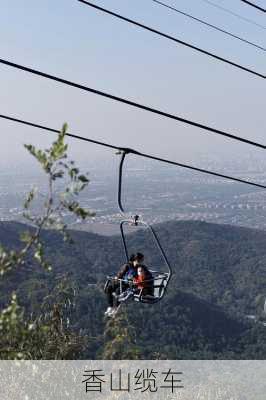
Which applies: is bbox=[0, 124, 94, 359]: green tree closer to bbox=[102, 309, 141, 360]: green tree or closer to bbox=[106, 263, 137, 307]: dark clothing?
bbox=[106, 263, 137, 307]: dark clothing

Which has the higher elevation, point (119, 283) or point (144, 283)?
point (144, 283)

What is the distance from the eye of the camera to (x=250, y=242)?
180625 millimetres

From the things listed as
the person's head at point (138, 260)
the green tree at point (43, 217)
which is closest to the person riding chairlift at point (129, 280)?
the person's head at point (138, 260)

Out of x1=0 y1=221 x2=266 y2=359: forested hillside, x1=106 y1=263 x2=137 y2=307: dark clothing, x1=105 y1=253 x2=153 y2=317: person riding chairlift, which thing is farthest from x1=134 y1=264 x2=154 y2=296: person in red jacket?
x1=0 y1=221 x2=266 y2=359: forested hillside

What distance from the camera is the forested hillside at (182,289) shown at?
71.5 meters

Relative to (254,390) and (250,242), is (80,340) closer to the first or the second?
(254,390)

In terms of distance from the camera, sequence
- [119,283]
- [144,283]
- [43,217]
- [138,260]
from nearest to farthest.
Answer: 1. [43,217]
2. [144,283]
3. [138,260]
4. [119,283]

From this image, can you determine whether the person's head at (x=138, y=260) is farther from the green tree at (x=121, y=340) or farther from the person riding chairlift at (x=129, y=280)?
the green tree at (x=121, y=340)

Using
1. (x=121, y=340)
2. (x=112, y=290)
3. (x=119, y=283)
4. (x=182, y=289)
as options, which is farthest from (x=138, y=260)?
(x=182, y=289)

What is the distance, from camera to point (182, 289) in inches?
Result: 5231

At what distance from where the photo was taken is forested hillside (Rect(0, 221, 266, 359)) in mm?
71500

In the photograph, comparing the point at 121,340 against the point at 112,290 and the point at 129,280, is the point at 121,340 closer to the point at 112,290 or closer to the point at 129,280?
the point at 112,290

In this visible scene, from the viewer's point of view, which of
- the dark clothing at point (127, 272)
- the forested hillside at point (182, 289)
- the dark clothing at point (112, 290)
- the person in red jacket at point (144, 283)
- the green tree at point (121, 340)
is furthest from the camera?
the forested hillside at point (182, 289)

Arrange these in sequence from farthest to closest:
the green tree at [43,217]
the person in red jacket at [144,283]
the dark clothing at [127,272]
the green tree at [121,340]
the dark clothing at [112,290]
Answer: the green tree at [121,340] → the dark clothing at [112,290] → the dark clothing at [127,272] → the person in red jacket at [144,283] → the green tree at [43,217]
